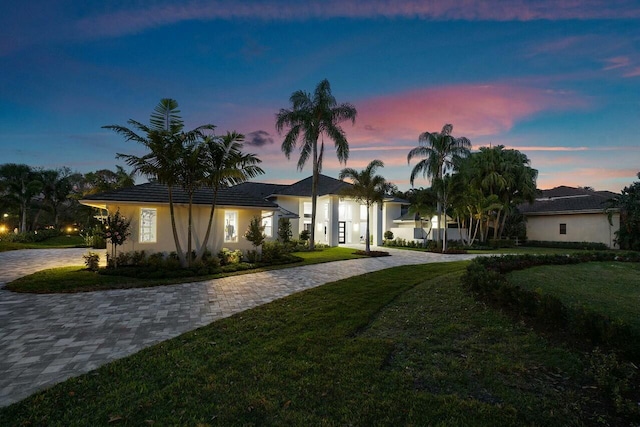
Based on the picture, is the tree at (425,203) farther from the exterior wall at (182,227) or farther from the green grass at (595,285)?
the exterior wall at (182,227)

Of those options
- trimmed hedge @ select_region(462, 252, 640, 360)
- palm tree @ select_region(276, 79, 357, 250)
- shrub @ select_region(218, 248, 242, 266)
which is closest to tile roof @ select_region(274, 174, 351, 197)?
palm tree @ select_region(276, 79, 357, 250)

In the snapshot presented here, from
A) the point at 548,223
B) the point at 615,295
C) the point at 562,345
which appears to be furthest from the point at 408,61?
the point at 548,223

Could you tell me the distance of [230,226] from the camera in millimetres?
14734

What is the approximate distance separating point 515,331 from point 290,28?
1200 cm

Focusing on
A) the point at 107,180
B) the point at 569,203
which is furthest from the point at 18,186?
the point at 569,203

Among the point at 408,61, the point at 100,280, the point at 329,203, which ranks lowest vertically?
the point at 100,280

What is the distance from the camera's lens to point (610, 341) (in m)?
3.98

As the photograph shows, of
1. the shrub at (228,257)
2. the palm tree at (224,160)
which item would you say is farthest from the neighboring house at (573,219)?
the shrub at (228,257)

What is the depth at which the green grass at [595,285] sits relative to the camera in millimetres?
5782

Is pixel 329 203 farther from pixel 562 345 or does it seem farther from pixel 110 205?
pixel 562 345

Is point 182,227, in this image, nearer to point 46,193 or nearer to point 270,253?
point 270,253

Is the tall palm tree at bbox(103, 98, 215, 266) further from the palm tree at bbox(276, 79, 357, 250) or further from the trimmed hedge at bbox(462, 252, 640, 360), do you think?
the trimmed hedge at bbox(462, 252, 640, 360)

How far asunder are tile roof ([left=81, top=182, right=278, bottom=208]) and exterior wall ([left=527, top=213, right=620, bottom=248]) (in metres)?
27.8

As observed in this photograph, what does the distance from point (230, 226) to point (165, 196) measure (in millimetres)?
3305
